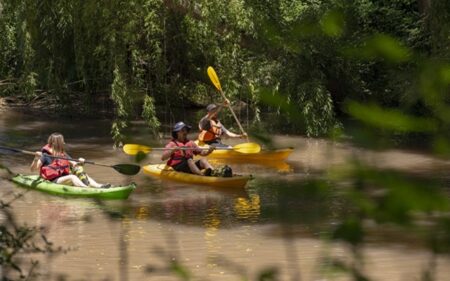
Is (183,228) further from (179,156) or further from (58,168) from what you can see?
(179,156)

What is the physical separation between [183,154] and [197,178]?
526mm

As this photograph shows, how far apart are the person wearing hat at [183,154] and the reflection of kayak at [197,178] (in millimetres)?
110

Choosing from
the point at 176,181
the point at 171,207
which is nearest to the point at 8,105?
the point at 176,181

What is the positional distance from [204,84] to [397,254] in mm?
10893

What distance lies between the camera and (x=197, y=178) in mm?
11875

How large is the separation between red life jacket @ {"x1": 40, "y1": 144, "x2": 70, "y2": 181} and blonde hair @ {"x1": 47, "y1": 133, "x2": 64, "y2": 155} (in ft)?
0.23

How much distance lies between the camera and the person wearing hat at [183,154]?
1184 cm

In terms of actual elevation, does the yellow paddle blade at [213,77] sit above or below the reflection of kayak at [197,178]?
above

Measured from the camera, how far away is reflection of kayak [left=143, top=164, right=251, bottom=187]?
11.5 m

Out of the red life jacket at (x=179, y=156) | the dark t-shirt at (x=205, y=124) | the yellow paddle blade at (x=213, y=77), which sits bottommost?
the red life jacket at (x=179, y=156)

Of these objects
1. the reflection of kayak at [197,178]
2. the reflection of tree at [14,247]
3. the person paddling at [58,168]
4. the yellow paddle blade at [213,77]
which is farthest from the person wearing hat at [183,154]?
the reflection of tree at [14,247]

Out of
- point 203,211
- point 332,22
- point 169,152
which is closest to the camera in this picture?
point 332,22

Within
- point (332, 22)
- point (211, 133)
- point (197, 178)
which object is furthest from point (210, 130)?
point (332, 22)

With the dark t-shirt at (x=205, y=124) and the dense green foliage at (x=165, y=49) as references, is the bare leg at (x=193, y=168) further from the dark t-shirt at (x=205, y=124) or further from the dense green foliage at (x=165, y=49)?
the dark t-shirt at (x=205, y=124)
